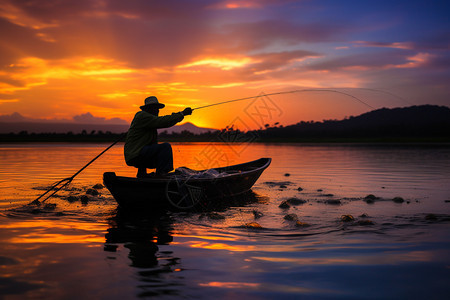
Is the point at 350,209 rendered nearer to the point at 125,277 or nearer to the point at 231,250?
the point at 231,250

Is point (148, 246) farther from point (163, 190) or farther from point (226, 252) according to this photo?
point (163, 190)

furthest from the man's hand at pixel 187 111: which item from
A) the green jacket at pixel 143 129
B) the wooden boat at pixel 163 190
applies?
the wooden boat at pixel 163 190

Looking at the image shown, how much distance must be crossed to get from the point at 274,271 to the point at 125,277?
1678mm

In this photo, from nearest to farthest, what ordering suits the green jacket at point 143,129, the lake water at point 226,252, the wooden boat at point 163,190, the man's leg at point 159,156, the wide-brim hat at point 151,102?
1. the lake water at point 226,252
2. the wooden boat at point 163,190
3. the green jacket at point 143,129
4. the man's leg at point 159,156
5. the wide-brim hat at point 151,102

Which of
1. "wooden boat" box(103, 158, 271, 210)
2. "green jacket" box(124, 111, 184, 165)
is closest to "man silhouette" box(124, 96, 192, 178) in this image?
"green jacket" box(124, 111, 184, 165)

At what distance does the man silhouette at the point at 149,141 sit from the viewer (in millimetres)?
8734

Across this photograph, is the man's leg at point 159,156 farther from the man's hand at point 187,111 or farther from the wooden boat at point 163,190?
the man's hand at point 187,111

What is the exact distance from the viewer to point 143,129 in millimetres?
8992

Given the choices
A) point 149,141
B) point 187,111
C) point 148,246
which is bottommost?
point 148,246

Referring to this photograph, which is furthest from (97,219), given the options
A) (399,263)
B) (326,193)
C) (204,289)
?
(326,193)

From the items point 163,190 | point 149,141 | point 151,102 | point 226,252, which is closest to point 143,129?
point 149,141

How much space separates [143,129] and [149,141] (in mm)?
315

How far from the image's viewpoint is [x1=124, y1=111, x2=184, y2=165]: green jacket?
28.6ft

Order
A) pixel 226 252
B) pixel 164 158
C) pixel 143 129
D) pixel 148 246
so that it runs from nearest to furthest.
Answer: pixel 226 252
pixel 148 246
pixel 164 158
pixel 143 129
